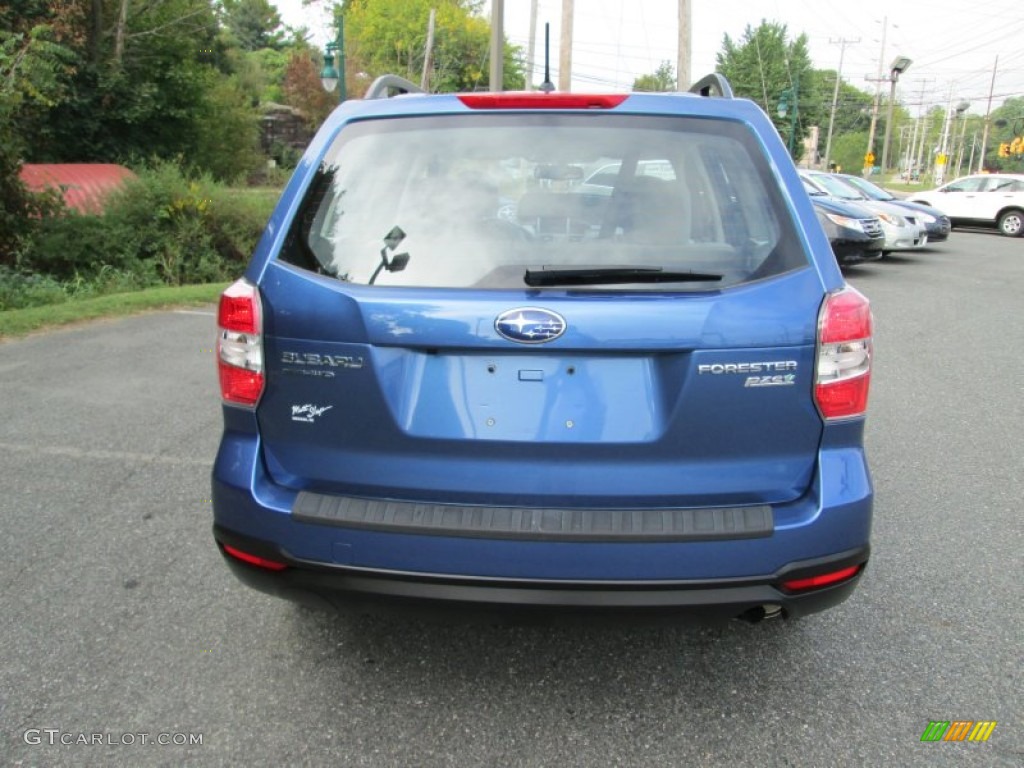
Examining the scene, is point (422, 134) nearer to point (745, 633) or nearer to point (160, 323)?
point (745, 633)

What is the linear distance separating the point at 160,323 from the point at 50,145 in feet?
47.8

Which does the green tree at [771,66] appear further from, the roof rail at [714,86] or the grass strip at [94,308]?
the roof rail at [714,86]

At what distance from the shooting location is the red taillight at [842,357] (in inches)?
86.8

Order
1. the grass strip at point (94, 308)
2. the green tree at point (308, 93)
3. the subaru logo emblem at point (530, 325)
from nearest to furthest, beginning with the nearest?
the subaru logo emblem at point (530, 325) < the grass strip at point (94, 308) < the green tree at point (308, 93)

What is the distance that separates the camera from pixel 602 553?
2.12 meters

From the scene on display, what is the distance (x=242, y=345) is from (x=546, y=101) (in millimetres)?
1186

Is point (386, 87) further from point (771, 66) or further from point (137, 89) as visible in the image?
point (771, 66)

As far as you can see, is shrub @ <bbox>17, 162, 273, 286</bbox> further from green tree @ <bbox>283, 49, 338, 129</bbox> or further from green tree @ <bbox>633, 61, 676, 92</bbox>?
green tree @ <bbox>633, 61, 676, 92</bbox>

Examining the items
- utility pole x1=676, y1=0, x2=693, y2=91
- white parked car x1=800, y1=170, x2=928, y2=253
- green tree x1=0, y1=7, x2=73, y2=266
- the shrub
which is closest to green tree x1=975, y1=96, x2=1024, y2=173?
utility pole x1=676, y1=0, x2=693, y2=91

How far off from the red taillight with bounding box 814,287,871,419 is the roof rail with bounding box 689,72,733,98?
98cm

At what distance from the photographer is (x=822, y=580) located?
2.28 metres

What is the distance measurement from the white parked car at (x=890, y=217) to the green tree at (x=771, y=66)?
214ft

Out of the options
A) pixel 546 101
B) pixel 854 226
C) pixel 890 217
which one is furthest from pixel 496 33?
pixel 546 101

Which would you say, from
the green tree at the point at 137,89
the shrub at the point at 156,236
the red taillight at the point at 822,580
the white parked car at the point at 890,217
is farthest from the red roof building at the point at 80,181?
the red taillight at the point at 822,580
